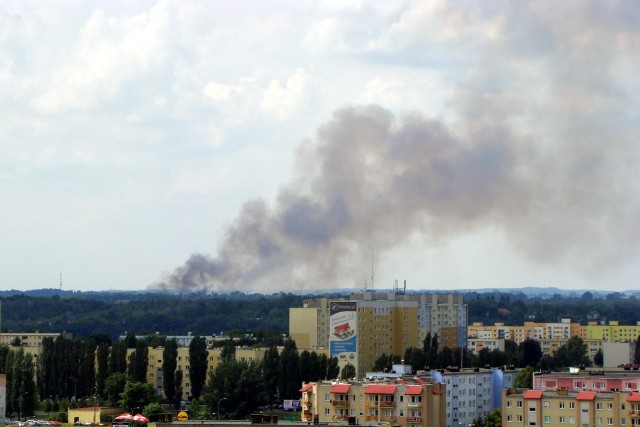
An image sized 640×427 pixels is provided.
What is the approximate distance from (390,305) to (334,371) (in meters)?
17.6

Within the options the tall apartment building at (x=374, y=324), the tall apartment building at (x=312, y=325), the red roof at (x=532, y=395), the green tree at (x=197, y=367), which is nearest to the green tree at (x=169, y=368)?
the green tree at (x=197, y=367)

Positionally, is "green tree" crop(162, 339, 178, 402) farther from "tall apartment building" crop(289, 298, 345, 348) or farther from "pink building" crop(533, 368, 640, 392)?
"pink building" crop(533, 368, 640, 392)

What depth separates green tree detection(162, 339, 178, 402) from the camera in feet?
275

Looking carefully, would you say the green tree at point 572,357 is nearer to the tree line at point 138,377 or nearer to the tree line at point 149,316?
the tree line at point 138,377

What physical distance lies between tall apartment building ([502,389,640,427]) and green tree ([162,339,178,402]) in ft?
102

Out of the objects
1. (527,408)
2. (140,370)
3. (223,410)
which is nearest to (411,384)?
(527,408)

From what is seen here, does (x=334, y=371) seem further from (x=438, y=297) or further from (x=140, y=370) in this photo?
(x=438, y=297)

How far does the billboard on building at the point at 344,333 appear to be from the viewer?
312 ft

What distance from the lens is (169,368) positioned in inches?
3356

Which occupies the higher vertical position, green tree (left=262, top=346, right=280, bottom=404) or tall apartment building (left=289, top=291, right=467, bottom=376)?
tall apartment building (left=289, top=291, right=467, bottom=376)

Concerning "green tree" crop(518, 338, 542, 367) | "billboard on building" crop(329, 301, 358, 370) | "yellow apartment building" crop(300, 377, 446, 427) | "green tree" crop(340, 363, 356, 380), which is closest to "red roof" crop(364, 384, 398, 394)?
"yellow apartment building" crop(300, 377, 446, 427)

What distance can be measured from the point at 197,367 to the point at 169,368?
5.12 ft

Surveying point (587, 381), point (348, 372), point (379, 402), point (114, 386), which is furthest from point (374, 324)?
point (379, 402)

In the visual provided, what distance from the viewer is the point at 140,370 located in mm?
85562
